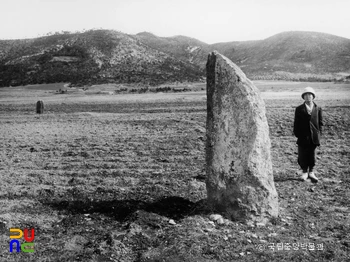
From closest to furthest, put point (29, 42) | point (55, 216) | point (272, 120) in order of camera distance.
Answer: point (55, 216)
point (272, 120)
point (29, 42)

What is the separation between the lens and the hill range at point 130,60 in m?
43.8


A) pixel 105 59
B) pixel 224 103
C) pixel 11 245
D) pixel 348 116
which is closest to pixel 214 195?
pixel 224 103

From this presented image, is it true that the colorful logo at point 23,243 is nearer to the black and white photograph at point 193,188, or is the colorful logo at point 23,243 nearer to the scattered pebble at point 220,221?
the black and white photograph at point 193,188

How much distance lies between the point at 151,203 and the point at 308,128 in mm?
3062

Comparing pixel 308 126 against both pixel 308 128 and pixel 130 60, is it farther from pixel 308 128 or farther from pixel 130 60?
pixel 130 60

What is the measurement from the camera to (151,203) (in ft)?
19.1

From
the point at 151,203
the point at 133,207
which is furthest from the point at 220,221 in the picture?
the point at 133,207

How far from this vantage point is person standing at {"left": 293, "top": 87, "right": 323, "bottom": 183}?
21.5 ft

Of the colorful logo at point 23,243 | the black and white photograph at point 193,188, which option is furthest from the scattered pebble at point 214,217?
the colorful logo at point 23,243

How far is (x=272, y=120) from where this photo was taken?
1279 centimetres

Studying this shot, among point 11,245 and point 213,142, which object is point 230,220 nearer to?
point 213,142

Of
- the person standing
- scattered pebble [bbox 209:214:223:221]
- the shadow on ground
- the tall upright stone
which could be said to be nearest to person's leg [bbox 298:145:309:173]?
the person standing

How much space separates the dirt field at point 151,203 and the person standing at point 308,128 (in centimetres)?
38

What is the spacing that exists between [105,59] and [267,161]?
4628cm
